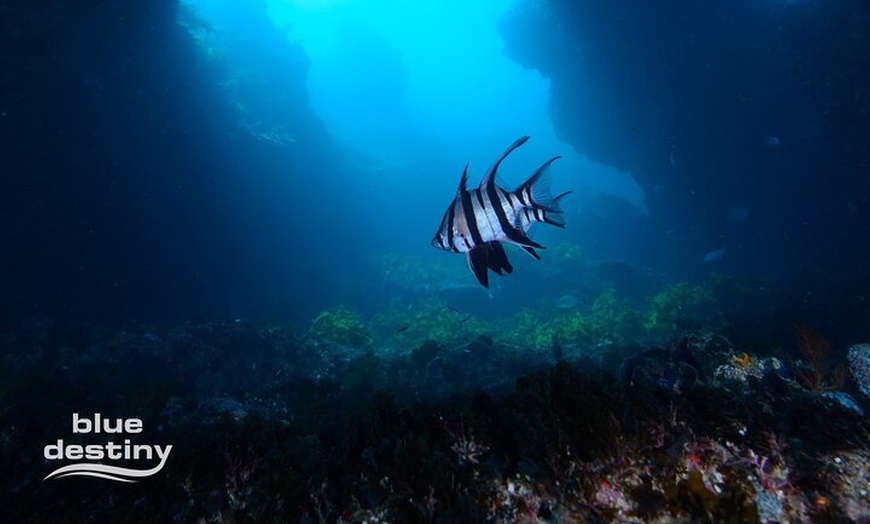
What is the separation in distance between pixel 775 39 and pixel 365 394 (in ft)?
69.8

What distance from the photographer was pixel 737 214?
1988cm

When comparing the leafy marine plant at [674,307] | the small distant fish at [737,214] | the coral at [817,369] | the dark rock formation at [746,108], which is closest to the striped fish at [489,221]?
the coral at [817,369]

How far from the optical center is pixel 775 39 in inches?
639

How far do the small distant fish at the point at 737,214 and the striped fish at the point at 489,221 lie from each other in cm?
2251

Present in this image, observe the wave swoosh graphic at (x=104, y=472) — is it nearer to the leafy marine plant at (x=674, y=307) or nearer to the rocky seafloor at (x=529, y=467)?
the rocky seafloor at (x=529, y=467)

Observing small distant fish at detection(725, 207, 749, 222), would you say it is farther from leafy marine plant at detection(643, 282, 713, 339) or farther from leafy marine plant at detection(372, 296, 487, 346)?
leafy marine plant at detection(372, 296, 487, 346)

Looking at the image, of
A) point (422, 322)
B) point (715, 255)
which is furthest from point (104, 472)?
point (715, 255)

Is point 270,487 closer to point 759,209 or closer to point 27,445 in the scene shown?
point 27,445

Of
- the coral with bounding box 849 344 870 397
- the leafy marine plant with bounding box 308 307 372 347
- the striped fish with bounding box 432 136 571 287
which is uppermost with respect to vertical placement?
the leafy marine plant with bounding box 308 307 372 347

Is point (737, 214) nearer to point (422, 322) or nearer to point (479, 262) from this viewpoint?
point (422, 322)

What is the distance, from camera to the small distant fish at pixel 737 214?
19.8m

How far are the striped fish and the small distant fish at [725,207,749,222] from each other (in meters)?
22.5

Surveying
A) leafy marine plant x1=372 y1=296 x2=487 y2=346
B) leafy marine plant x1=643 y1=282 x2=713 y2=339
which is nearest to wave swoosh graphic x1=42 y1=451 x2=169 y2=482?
leafy marine plant x1=372 y1=296 x2=487 y2=346

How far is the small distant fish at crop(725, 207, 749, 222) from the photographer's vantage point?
778 inches
